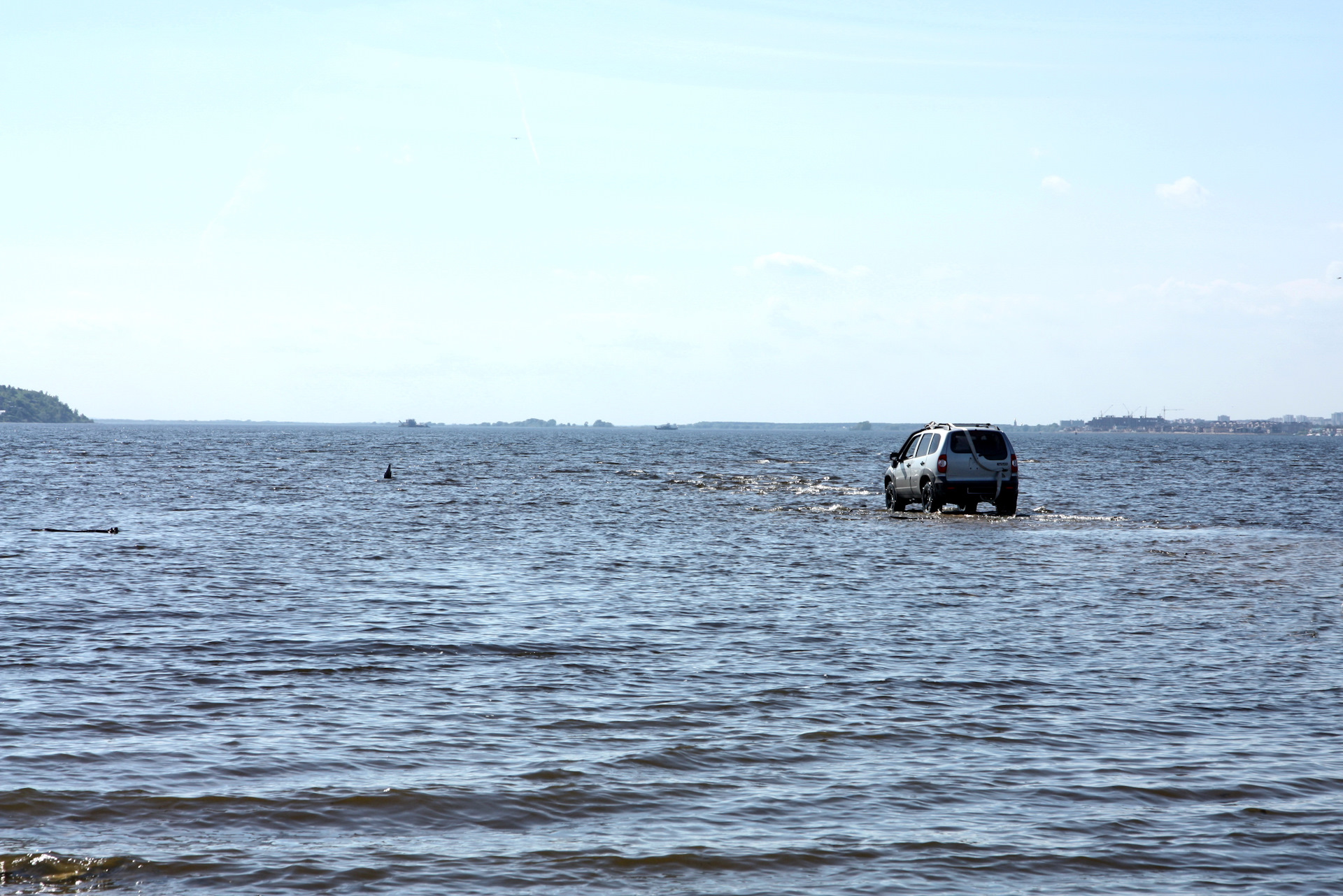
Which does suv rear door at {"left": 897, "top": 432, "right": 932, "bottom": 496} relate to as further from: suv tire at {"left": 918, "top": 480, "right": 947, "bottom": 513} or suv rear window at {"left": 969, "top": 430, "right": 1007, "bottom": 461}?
suv rear window at {"left": 969, "top": 430, "right": 1007, "bottom": 461}

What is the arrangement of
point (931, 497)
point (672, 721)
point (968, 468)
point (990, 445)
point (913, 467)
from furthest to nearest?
1. point (913, 467)
2. point (931, 497)
3. point (968, 468)
4. point (990, 445)
5. point (672, 721)

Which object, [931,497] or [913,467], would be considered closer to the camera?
[931,497]

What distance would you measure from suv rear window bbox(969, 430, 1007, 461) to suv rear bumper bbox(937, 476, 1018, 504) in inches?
22.9

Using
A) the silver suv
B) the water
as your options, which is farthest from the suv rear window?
the water

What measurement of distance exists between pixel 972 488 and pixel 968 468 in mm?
516

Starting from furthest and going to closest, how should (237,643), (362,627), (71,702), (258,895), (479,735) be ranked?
(362,627)
(237,643)
(71,702)
(479,735)
(258,895)

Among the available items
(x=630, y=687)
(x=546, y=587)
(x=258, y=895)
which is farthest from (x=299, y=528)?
(x=258, y=895)

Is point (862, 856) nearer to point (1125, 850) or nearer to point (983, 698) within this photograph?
point (1125, 850)

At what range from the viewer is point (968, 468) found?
26.4m

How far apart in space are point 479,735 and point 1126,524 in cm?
2249

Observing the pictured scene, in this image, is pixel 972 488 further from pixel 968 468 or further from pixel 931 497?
pixel 931 497

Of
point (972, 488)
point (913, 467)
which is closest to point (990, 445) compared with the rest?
point (972, 488)

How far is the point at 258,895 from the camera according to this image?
495cm

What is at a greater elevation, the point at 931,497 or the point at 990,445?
the point at 990,445
